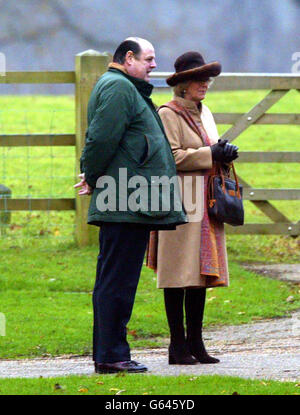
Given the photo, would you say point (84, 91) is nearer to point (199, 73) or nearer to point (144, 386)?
point (199, 73)

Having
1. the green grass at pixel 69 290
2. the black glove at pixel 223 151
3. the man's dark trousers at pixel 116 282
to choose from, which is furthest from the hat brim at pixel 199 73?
the green grass at pixel 69 290

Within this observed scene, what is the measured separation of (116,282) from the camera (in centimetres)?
592

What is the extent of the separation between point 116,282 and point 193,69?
133 centimetres

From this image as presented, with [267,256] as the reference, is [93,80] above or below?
above

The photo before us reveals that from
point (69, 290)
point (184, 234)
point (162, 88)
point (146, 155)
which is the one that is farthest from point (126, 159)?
point (162, 88)

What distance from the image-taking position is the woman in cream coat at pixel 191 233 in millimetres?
6289

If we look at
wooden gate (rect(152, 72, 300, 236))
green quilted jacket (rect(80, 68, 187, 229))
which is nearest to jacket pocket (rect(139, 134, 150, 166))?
green quilted jacket (rect(80, 68, 187, 229))

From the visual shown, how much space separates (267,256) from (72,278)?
231cm

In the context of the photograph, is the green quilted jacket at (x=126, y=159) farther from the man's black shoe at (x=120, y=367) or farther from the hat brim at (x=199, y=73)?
the man's black shoe at (x=120, y=367)

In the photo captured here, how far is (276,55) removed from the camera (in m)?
17.6

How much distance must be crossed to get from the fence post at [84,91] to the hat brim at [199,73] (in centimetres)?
359

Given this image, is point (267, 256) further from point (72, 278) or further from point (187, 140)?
point (187, 140)

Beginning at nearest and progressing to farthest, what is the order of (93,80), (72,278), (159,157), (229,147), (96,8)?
1. (159,157)
2. (229,147)
3. (72,278)
4. (93,80)
5. (96,8)

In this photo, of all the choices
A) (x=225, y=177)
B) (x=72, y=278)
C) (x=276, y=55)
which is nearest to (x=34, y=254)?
(x=72, y=278)
